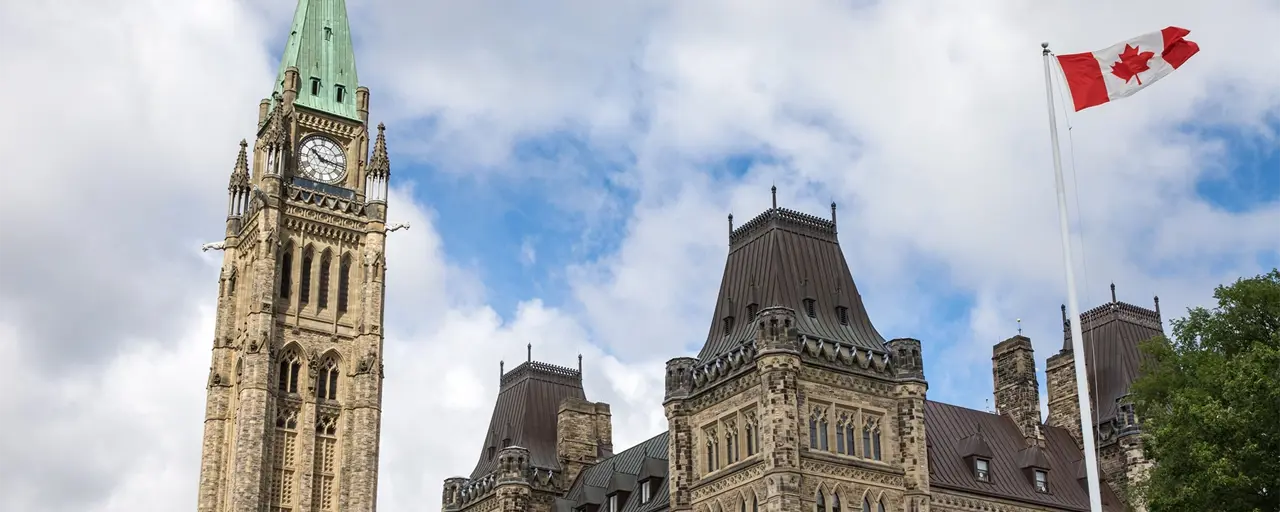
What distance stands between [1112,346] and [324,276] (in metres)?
56.4

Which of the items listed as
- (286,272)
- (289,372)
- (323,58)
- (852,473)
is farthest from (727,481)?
(323,58)

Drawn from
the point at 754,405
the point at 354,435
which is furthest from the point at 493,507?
the point at 354,435

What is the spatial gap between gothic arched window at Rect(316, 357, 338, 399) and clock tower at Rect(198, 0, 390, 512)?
9cm

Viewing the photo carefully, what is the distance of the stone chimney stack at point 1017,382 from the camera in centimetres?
7097

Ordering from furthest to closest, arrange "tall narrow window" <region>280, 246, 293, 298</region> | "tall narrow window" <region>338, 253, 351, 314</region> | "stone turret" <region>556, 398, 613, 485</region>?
"tall narrow window" <region>338, 253, 351, 314</region> → "tall narrow window" <region>280, 246, 293, 298</region> → "stone turret" <region>556, 398, 613, 485</region>

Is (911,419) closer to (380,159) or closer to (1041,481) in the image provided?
(1041,481)

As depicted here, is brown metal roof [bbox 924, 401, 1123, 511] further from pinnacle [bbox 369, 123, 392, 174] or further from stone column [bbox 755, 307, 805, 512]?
pinnacle [bbox 369, 123, 392, 174]

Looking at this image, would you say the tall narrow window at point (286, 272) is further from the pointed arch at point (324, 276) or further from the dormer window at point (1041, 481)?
the dormer window at point (1041, 481)

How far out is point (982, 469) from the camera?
2474 inches

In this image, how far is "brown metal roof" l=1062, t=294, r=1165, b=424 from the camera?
2805 inches

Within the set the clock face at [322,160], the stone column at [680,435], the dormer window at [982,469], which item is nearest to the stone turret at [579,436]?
the stone column at [680,435]

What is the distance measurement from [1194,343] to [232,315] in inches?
2881

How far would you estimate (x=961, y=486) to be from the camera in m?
60.6

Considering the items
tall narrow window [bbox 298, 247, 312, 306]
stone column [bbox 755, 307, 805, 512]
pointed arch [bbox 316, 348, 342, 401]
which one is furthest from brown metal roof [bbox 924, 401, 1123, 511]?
tall narrow window [bbox 298, 247, 312, 306]
